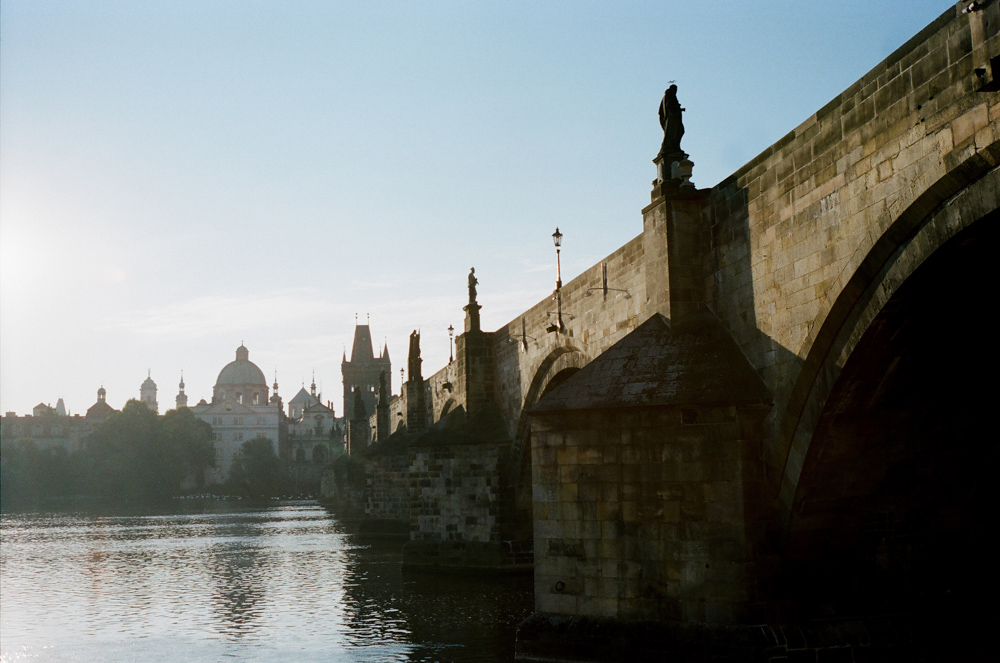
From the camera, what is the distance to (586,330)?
20.5 meters

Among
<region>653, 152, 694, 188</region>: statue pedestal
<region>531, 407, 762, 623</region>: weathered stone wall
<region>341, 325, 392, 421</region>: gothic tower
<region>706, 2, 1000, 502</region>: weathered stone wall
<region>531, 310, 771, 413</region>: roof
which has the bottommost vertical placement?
<region>531, 407, 762, 623</region>: weathered stone wall

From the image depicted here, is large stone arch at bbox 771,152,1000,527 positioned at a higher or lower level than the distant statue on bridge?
lower

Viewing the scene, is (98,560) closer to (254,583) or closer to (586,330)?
(254,583)

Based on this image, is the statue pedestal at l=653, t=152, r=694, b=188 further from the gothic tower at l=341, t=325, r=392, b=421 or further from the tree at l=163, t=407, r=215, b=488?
the gothic tower at l=341, t=325, r=392, b=421

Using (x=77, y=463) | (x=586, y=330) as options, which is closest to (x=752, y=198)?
(x=586, y=330)

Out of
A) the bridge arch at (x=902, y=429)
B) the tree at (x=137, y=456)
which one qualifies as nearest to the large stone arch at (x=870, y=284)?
the bridge arch at (x=902, y=429)

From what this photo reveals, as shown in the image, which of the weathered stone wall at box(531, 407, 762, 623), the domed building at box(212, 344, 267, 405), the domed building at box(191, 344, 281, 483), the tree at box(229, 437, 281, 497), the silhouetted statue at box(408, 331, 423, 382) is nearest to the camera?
the weathered stone wall at box(531, 407, 762, 623)

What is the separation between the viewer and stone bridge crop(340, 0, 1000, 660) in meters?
10.5

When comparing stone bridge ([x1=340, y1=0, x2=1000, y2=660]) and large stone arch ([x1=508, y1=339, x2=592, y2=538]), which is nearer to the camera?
stone bridge ([x1=340, y1=0, x2=1000, y2=660])

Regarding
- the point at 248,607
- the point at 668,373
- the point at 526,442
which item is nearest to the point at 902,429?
the point at 668,373

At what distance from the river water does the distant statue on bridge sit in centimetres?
809

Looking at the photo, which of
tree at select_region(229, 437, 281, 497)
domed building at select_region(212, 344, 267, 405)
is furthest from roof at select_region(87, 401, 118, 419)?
tree at select_region(229, 437, 281, 497)

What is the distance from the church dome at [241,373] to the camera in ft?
602

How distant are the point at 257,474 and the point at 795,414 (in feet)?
396
